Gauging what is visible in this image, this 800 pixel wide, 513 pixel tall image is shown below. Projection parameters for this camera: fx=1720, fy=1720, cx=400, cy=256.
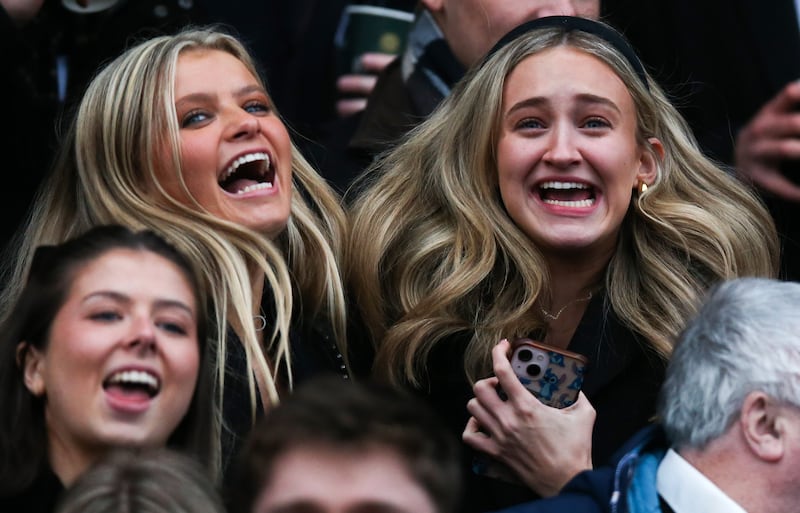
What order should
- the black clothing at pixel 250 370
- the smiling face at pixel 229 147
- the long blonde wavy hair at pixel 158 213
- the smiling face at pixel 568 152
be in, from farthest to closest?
the smiling face at pixel 568 152 → the smiling face at pixel 229 147 → the long blonde wavy hair at pixel 158 213 → the black clothing at pixel 250 370

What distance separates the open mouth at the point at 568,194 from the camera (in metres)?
4.70

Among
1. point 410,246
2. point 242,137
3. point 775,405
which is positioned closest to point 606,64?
point 410,246

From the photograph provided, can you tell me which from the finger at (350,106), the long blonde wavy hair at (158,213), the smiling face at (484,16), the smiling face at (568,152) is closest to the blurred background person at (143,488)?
the long blonde wavy hair at (158,213)

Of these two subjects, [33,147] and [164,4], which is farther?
[164,4]

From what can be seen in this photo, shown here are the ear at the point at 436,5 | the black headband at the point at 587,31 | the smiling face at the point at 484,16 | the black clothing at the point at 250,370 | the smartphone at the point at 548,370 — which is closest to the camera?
the black clothing at the point at 250,370

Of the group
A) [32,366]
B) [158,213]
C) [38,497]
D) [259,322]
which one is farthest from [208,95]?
[38,497]

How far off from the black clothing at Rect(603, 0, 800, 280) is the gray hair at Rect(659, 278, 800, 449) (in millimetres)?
1591

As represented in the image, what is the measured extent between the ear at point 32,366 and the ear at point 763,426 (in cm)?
151

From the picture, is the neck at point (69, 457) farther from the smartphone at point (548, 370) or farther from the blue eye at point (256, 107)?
the blue eye at point (256, 107)

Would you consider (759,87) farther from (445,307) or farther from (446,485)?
A: (446,485)

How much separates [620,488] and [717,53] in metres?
2.31

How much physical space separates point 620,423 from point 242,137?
4.15 feet

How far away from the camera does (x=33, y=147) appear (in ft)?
16.5

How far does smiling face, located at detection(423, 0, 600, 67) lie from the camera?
552cm
